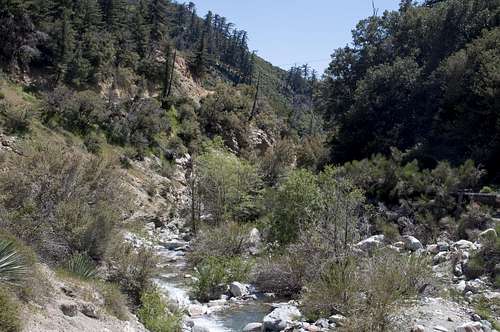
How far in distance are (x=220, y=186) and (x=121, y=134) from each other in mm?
14296

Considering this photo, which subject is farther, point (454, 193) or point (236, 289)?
point (454, 193)

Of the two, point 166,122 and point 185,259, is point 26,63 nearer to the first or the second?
point 166,122

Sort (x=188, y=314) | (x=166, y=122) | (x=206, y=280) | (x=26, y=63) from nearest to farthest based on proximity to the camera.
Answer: (x=188, y=314)
(x=206, y=280)
(x=26, y=63)
(x=166, y=122)

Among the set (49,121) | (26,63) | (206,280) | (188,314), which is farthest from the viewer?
(26,63)

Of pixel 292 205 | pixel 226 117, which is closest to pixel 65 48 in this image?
pixel 226 117

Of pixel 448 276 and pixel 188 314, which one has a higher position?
pixel 448 276

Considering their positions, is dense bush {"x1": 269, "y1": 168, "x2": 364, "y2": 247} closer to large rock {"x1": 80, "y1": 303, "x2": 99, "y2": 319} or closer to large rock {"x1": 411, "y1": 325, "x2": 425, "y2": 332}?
large rock {"x1": 411, "y1": 325, "x2": 425, "y2": 332}

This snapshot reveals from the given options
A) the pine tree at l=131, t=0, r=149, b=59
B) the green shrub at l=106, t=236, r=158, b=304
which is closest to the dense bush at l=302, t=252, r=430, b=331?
the green shrub at l=106, t=236, r=158, b=304

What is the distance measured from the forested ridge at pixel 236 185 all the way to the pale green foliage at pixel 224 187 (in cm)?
15

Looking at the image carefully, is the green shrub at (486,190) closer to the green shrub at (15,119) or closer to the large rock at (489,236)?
the large rock at (489,236)

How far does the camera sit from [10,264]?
29.3 feet

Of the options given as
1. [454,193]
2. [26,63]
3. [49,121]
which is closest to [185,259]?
[454,193]

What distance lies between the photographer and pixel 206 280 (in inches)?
720

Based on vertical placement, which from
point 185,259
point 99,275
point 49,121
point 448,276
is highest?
point 49,121
